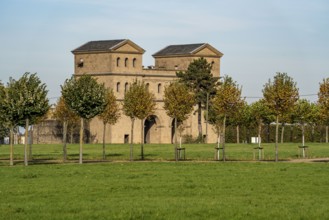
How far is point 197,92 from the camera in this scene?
13675 centimetres

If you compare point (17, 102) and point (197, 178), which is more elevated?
point (17, 102)

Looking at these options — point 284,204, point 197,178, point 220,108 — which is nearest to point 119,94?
point 220,108

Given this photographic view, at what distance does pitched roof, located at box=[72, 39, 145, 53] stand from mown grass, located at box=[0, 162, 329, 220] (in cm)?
8282

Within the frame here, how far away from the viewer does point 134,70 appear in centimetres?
13600

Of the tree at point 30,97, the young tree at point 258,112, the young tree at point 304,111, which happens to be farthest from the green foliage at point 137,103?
the young tree at point 258,112

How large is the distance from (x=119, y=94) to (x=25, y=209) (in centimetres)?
10411

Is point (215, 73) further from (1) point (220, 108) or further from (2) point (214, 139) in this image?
(1) point (220, 108)

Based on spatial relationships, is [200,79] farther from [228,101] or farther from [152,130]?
[228,101]

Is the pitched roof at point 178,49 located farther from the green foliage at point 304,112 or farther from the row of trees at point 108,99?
the row of trees at point 108,99

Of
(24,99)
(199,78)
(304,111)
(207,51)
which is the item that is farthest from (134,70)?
(24,99)

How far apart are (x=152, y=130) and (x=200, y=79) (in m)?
11.3

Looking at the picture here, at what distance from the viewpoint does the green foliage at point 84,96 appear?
66875mm

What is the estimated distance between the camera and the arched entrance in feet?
459

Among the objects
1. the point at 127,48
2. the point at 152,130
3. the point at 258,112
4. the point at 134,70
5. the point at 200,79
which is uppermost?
the point at 127,48
